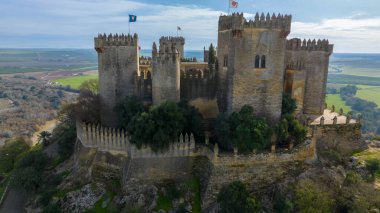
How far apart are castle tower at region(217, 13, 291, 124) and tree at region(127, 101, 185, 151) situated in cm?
514

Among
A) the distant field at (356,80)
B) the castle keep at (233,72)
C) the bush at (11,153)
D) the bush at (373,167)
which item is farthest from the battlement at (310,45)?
the distant field at (356,80)

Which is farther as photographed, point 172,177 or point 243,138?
point 172,177

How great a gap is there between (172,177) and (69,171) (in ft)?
33.8

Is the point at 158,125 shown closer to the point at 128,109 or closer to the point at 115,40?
the point at 128,109

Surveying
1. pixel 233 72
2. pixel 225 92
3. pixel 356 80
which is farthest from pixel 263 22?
pixel 356 80

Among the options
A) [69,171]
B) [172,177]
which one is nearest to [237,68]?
[172,177]

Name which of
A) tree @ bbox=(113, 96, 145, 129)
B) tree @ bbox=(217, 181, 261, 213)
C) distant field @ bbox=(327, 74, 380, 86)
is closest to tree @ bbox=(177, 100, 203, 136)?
tree @ bbox=(113, 96, 145, 129)

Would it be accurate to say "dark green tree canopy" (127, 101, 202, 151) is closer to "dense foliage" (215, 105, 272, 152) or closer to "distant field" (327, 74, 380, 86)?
"dense foliage" (215, 105, 272, 152)

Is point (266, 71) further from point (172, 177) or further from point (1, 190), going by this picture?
point (1, 190)

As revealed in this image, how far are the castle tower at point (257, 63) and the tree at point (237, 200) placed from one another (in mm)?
6685

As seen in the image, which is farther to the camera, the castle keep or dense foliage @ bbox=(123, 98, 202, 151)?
the castle keep

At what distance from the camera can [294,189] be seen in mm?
24922

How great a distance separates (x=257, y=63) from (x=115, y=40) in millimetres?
12953

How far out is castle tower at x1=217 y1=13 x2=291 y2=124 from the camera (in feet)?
88.0
